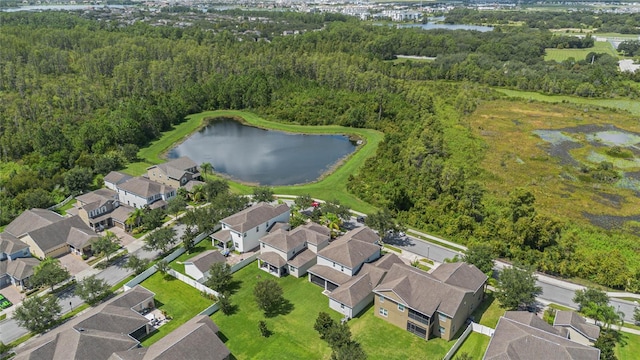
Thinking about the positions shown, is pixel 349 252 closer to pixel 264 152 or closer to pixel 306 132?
pixel 264 152

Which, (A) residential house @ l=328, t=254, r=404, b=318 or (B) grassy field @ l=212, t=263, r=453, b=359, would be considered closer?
(B) grassy field @ l=212, t=263, r=453, b=359

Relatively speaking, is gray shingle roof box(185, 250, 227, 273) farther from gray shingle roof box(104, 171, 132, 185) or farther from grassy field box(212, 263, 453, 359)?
gray shingle roof box(104, 171, 132, 185)

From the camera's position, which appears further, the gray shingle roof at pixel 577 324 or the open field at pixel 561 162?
the open field at pixel 561 162

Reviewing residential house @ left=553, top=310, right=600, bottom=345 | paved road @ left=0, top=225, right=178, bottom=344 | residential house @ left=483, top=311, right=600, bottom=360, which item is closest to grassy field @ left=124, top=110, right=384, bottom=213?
paved road @ left=0, top=225, right=178, bottom=344

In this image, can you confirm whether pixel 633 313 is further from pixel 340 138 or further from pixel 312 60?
pixel 312 60

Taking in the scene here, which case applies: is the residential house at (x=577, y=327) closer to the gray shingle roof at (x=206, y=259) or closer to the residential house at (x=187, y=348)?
the residential house at (x=187, y=348)

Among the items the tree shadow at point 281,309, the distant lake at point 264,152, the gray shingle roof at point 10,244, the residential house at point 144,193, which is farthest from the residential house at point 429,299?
→ the gray shingle roof at point 10,244
